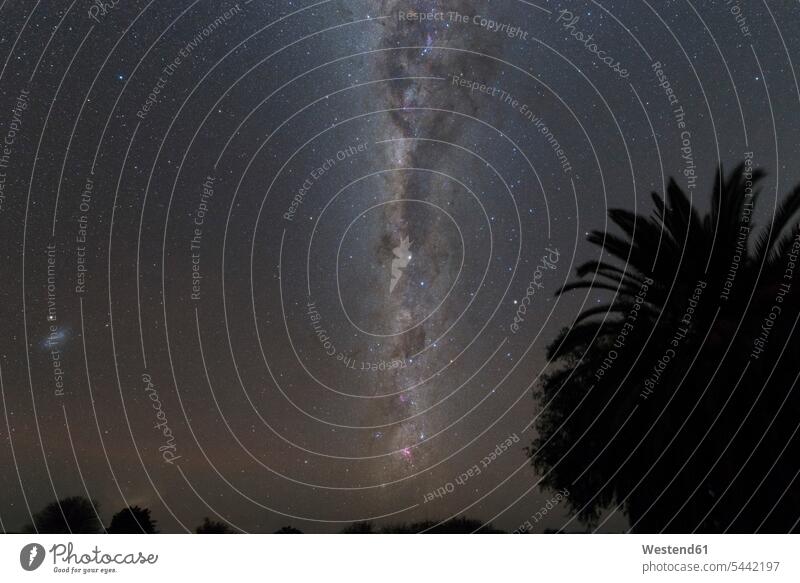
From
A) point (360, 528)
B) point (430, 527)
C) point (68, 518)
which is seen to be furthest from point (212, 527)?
point (430, 527)

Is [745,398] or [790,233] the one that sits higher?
[790,233]

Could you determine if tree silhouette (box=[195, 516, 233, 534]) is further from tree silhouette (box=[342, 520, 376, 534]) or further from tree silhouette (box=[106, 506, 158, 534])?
tree silhouette (box=[342, 520, 376, 534])

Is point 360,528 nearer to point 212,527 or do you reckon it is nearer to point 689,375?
point 212,527
